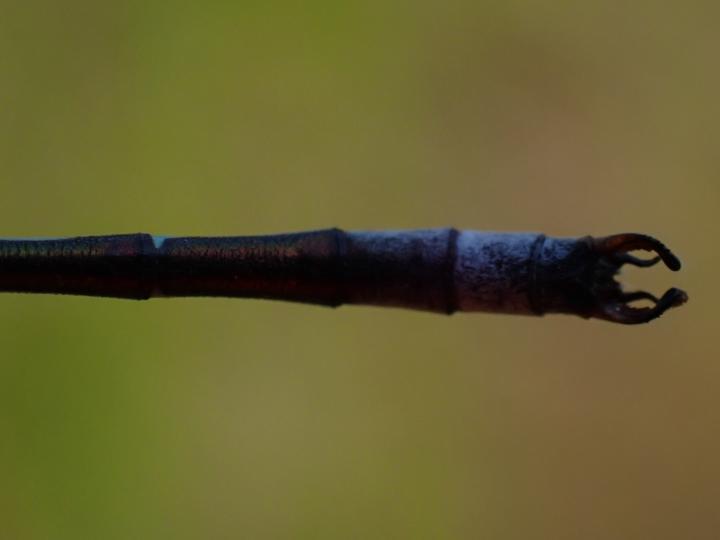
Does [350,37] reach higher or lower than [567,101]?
higher

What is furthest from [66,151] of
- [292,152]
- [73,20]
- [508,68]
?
[508,68]

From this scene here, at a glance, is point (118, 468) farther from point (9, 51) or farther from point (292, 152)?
point (9, 51)

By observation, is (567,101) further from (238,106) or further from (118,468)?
(118,468)

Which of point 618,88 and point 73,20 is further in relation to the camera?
point 73,20

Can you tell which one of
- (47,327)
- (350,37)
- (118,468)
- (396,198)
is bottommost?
(118,468)
